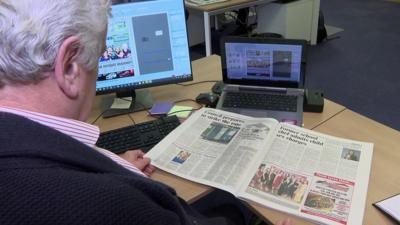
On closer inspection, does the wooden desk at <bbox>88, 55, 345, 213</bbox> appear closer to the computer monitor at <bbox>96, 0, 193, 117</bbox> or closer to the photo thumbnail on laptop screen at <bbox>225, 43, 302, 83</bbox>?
the computer monitor at <bbox>96, 0, 193, 117</bbox>

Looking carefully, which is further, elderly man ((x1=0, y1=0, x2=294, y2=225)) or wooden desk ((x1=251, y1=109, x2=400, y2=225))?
wooden desk ((x1=251, y1=109, x2=400, y2=225))

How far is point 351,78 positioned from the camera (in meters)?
3.26

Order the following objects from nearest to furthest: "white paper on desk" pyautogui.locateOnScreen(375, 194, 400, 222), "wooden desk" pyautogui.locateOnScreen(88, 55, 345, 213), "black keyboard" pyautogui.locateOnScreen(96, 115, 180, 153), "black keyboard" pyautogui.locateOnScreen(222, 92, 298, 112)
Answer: "white paper on desk" pyautogui.locateOnScreen(375, 194, 400, 222) < "wooden desk" pyautogui.locateOnScreen(88, 55, 345, 213) < "black keyboard" pyautogui.locateOnScreen(96, 115, 180, 153) < "black keyboard" pyautogui.locateOnScreen(222, 92, 298, 112)

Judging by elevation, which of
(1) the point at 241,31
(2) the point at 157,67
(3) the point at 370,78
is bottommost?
(3) the point at 370,78

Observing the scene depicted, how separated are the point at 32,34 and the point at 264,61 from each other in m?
0.93

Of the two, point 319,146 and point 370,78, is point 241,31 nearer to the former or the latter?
point 370,78

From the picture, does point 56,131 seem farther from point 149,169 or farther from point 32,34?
point 149,169

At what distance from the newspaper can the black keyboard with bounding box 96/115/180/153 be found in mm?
37

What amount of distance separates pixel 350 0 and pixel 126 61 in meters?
5.20

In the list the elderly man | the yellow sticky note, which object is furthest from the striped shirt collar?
the yellow sticky note

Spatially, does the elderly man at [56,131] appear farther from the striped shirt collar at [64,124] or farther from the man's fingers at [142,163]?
the man's fingers at [142,163]

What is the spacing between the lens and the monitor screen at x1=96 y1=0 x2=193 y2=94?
136 centimetres

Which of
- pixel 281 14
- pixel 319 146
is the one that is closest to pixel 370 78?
pixel 281 14

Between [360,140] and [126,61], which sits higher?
[126,61]
